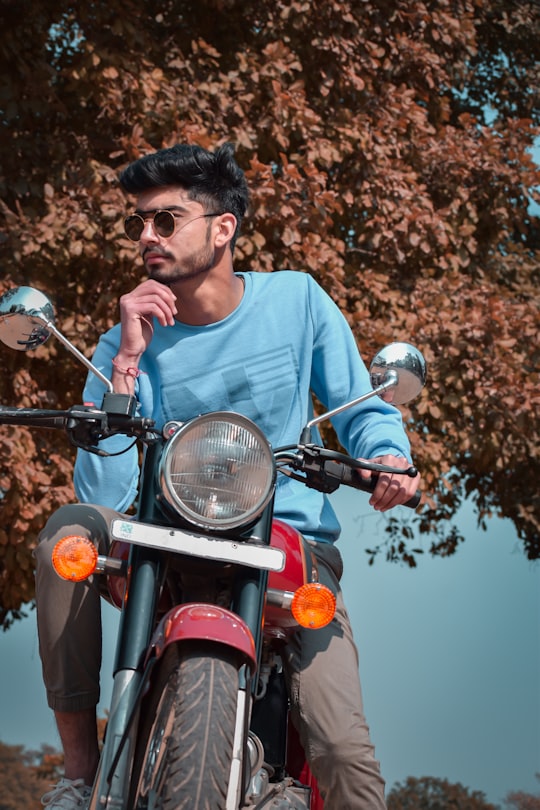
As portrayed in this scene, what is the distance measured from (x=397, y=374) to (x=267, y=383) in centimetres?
46

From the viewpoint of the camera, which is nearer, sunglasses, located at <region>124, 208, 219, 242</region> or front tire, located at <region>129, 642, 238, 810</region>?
front tire, located at <region>129, 642, 238, 810</region>

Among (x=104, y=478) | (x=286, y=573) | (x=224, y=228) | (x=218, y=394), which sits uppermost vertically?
(x=224, y=228)

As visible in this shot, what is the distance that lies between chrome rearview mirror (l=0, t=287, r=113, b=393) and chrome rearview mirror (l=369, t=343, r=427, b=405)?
0.64m

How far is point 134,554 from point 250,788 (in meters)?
0.57

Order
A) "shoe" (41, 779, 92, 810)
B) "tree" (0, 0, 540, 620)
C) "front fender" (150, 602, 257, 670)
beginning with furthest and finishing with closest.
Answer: "tree" (0, 0, 540, 620)
"shoe" (41, 779, 92, 810)
"front fender" (150, 602, 257, 670)

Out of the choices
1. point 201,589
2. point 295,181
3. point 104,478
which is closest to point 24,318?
point 104,478

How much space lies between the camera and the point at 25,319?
7.93 feet

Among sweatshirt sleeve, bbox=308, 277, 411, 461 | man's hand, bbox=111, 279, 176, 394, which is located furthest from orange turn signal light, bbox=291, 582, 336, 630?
man's hand, bbox=111, 279, 176, 394

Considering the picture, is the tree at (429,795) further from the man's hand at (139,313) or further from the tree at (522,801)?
the man's hand at (139,313)

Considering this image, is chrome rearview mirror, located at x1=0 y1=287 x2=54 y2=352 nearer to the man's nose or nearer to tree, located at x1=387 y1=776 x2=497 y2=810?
the man's nose

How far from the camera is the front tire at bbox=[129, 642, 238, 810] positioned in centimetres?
185

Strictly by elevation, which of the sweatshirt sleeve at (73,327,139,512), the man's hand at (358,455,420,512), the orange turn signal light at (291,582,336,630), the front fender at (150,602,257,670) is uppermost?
the sweatshirt sleeve at (73,327,139,512)

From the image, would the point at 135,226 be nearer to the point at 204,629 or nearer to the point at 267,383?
the point at 267,383

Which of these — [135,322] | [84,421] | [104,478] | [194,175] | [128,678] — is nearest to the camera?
[128,678]
